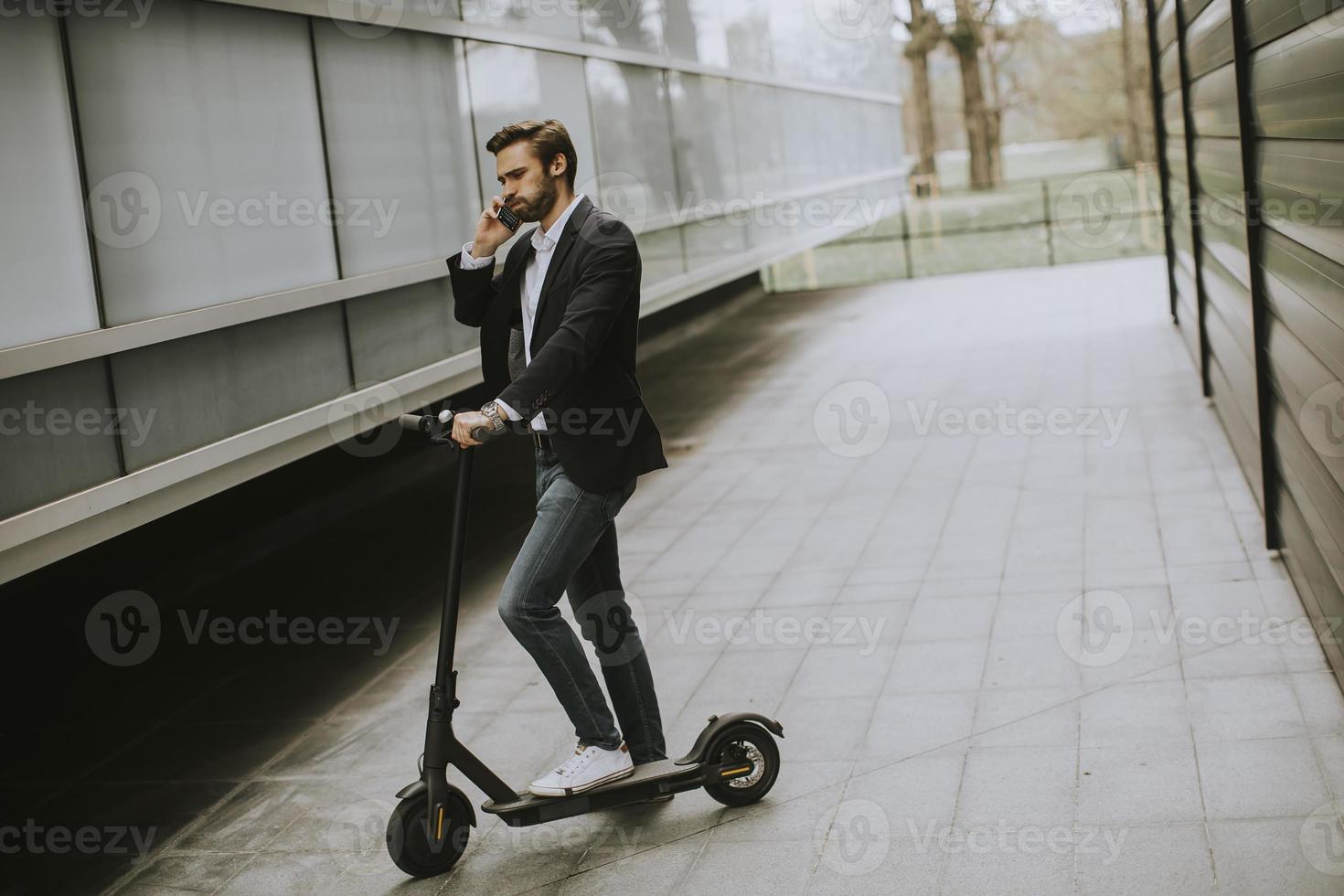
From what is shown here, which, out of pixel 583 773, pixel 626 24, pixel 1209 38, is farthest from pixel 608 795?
pixel 626 24

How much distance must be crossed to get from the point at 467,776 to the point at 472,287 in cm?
153

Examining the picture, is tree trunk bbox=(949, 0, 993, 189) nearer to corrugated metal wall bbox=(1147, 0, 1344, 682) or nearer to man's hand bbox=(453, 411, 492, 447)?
corrugated metal wall bbox=(1147, 0, 1344, 682)

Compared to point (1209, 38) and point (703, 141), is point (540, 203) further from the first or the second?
point (703, 141)

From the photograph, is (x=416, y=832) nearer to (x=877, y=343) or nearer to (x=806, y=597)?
(x=806, y=597)

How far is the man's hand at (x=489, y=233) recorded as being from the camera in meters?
4.39

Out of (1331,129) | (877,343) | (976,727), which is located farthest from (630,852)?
(877,343)

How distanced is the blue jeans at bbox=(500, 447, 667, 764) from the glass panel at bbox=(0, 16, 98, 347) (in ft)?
6.97

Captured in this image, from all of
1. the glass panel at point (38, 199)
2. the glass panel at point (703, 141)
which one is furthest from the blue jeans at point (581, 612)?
the glass panel at point (703, 141)

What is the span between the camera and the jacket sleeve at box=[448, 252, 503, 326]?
4547 mm

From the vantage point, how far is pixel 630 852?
4570mm

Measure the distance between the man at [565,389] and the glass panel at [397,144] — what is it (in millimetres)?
3566

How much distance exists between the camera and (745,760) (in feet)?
15.5

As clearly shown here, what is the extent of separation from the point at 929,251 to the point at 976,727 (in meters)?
30.8

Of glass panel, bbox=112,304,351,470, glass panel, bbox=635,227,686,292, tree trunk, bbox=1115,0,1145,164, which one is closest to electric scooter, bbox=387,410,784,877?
glass panel, bbox=112,304,351,470
